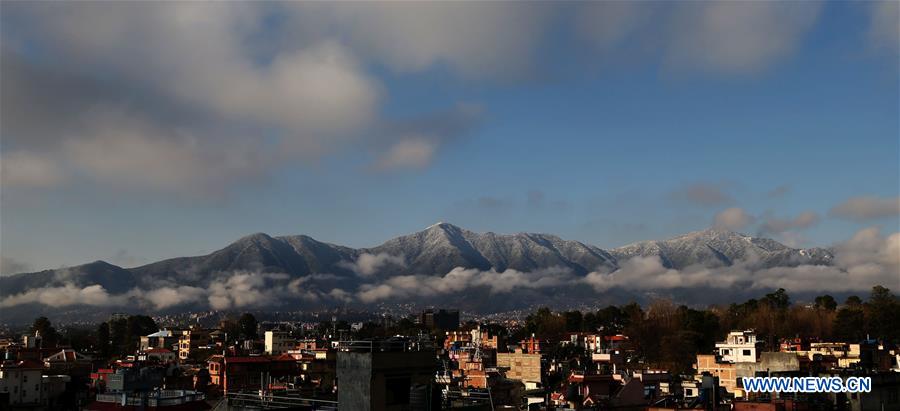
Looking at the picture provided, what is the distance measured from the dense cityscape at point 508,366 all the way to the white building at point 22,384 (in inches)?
4.5

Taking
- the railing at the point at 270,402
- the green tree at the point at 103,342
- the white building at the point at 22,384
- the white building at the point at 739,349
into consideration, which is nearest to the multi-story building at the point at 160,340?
the green tree at the point at 103,342

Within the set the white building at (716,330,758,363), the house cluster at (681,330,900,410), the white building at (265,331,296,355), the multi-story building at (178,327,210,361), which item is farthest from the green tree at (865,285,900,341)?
the multi-story building at (178,327,210,361)

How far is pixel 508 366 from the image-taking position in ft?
305

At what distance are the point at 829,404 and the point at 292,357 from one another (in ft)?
207

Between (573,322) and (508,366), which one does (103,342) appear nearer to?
(508,366)

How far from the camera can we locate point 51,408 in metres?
67.5

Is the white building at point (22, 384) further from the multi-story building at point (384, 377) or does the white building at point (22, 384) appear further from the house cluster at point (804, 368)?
the multi-story building at point (384, 377)

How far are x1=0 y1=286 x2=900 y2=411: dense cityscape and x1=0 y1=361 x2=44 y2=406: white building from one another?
0.37ft

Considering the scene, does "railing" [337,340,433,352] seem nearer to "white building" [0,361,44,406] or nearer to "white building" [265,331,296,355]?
"white building" [0,361,44,406]

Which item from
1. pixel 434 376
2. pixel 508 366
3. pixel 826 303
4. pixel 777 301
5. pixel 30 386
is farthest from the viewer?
pixel 777 301

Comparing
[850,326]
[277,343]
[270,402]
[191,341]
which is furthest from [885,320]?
[270,402]

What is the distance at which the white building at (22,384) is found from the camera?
6481 cm

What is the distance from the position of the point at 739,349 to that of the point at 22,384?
201ft

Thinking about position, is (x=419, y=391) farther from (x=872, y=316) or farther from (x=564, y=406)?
(x=872, y=316)
